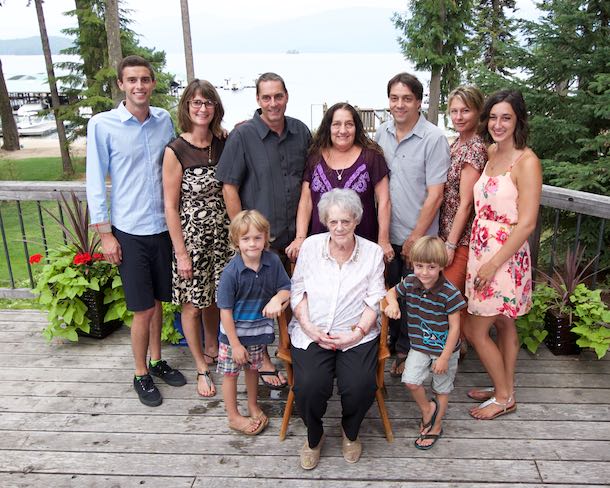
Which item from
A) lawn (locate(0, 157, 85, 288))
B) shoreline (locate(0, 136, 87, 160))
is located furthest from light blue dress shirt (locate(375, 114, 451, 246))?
shoreline (locate(0, 136, 87, 160))

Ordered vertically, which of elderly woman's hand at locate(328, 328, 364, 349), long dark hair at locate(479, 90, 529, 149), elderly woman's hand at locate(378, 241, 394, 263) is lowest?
elderly woman's hand at locate(328, 328, 364, 349)

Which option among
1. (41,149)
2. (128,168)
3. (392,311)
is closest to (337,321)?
(392,311)

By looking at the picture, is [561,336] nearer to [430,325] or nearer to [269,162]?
[430,325]

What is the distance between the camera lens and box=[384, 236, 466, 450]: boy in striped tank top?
7.70 feet

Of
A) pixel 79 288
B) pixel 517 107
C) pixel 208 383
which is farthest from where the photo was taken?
pixel 79 288

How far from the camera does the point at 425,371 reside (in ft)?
8.13

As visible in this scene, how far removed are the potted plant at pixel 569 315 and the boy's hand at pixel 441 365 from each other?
43.8 inches

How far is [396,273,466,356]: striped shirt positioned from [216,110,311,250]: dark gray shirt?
0.77 m

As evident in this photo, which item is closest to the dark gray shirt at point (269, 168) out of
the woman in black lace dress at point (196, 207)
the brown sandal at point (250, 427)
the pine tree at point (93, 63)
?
the woman in black lace dress at point (196, 207)

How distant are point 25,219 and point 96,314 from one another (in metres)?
11.1

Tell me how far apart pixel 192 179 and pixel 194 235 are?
301mm

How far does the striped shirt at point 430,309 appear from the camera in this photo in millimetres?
2398

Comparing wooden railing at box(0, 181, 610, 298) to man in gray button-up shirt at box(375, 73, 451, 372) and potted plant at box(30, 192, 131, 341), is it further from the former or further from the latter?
man in gray button-up shirt at box(375, 73, 451, 372)

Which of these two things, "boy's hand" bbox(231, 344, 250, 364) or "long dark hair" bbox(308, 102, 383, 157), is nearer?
"boy's hand" bbox(231, 344, 250, 364)
